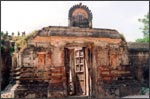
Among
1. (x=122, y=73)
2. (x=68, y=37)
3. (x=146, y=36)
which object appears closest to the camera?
(x=68, y=37)

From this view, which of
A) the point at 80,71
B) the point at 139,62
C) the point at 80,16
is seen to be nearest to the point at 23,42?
the point at 80,71

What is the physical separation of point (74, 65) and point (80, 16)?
116 inches

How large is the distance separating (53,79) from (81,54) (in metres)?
2.79

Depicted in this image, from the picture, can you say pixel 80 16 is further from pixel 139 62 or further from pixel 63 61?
pixel 63 61

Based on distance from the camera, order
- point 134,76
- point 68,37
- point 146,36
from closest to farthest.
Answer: point 68,37
point 134,76
point 146,36

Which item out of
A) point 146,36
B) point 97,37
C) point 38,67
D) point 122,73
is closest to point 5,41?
point 38,67

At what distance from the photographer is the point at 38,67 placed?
13.4 m

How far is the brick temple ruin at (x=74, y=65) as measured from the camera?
13.2 meters

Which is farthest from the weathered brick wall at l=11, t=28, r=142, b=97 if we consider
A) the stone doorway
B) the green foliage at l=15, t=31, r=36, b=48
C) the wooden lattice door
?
the wooden lattice door

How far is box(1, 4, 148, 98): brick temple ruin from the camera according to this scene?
1323cm

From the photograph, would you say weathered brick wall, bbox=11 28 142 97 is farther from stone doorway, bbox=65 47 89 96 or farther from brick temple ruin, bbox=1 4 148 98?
stone doorway, bbox=65 47 89 96

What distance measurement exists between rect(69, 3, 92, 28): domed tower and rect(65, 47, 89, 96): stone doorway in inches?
80.9

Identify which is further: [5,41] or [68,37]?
[5,41]

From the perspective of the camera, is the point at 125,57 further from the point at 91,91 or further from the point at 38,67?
the point at 38,67
